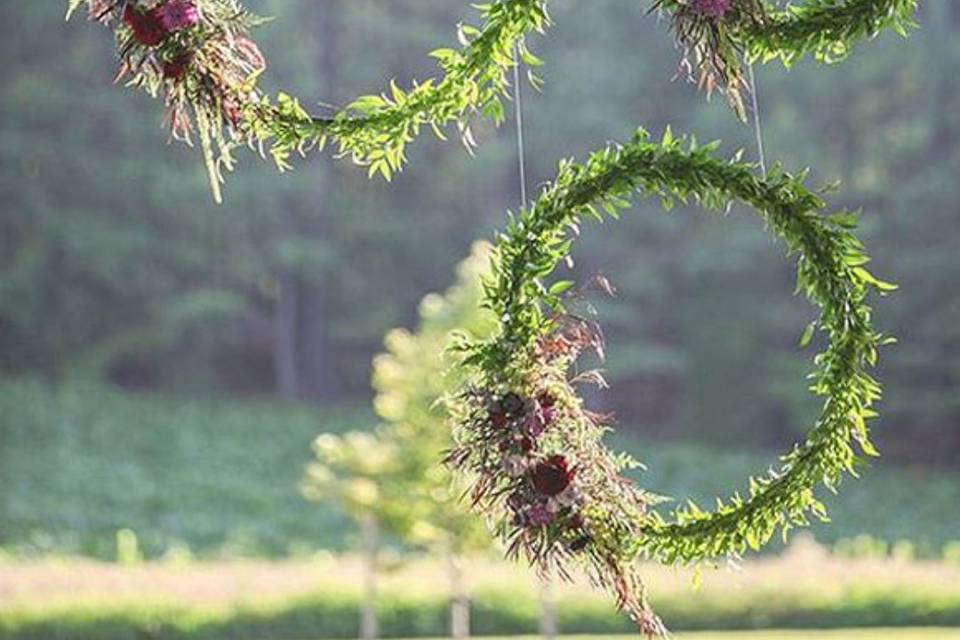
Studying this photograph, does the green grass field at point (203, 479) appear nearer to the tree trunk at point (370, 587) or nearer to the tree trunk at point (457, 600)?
Answer: the tree trunk at point (370, 587)

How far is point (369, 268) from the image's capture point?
86.5ft

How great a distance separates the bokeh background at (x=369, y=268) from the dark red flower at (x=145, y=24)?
1652cm

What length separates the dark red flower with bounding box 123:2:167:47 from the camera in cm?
351

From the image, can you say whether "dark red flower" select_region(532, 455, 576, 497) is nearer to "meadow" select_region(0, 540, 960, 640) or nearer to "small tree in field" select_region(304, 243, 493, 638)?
"small tree in field" select_region(304, 243, 493, 638)

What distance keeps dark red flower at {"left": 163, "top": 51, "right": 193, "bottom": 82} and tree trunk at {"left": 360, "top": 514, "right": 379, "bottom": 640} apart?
28.3 feet

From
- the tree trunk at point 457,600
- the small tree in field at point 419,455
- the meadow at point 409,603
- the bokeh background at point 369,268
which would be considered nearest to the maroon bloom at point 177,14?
the small tree in field at point 419,455

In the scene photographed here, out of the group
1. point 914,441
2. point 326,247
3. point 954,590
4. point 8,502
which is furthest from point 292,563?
point 914,441

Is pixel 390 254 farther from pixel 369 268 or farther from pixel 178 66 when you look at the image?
pixel 178 66

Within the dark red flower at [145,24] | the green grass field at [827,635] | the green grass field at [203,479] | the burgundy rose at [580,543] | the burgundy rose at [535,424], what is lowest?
the burgundy rose at [580,543]

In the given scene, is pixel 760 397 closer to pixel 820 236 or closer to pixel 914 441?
pixel 914 441

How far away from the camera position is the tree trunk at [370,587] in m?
12.2

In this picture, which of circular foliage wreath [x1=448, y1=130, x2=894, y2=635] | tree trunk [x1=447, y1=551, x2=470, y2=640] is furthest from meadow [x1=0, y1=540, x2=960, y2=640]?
circular foliage wreath [x1=448, y1=130, x2=894, y2=635]

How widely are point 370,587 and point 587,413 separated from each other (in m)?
9.27

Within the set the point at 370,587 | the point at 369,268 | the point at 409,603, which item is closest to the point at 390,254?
the point at 369,268
